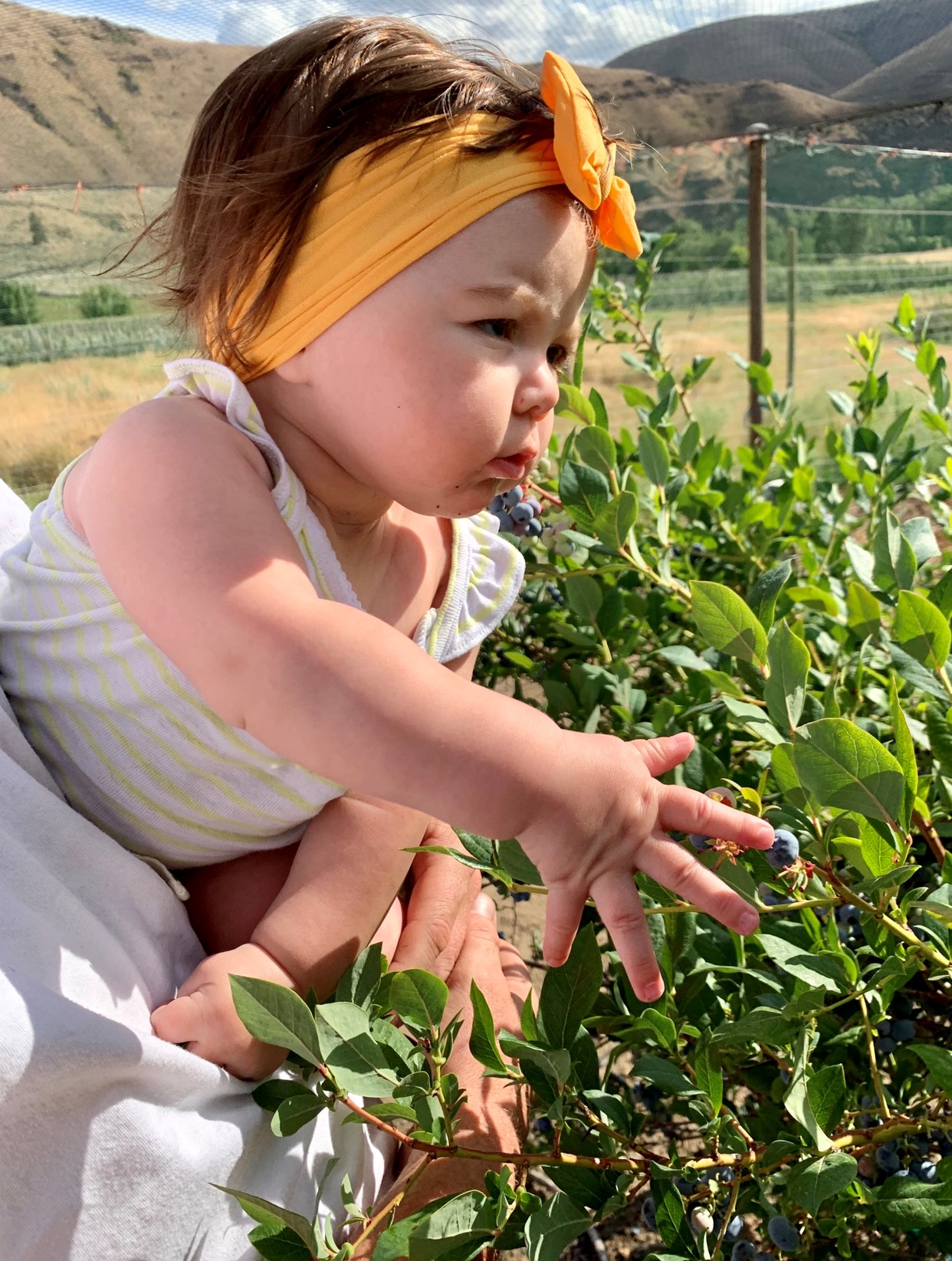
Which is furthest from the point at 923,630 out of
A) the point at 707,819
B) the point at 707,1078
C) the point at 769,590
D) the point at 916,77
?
the point at 916,77

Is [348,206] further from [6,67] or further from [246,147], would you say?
[6,67]

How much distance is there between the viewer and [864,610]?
0.96 m

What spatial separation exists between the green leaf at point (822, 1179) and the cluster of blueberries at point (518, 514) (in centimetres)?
69

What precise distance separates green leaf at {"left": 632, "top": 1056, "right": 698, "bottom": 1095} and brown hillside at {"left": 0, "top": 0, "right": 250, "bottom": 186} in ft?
9.10

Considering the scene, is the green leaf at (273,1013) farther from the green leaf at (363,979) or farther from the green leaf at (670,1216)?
the green leaf at (670,1216)

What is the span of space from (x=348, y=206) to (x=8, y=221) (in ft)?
8.51

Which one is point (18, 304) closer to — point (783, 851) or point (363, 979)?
point (363, 979)

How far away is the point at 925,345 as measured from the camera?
158 cm

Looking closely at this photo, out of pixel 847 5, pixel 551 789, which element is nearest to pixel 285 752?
pixel 551 789

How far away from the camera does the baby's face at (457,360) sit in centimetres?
86

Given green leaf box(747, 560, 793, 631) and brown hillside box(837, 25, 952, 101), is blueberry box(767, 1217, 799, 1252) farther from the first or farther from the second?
brown hillside box(837, 25, 952, 101)

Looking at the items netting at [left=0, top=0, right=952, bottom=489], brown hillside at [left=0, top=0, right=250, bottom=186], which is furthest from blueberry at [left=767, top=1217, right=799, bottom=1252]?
brown hillside at [left=0, top=0, right=250, bottom=186]

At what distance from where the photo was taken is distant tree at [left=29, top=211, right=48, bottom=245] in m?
3.18

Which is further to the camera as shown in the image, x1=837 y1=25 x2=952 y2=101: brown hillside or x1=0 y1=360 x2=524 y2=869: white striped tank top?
x1=837 y1=25 x2=952 y2=101: brown hillside
